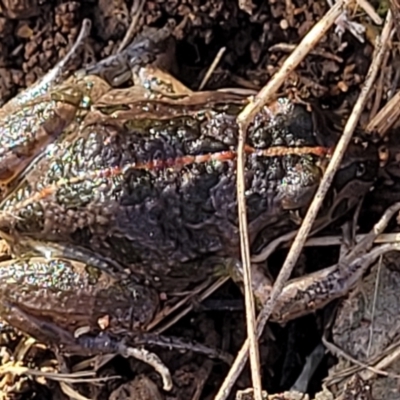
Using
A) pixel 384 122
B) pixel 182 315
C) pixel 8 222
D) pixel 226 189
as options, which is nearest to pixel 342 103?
pixel 384 122

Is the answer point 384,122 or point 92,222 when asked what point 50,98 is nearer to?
point 92,222

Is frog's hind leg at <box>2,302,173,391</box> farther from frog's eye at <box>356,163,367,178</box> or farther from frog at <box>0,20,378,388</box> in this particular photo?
frog's eye at <box>356,163,367,178</box>

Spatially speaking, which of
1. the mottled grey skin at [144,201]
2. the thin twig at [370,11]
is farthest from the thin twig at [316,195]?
the thin twig at [370,11]

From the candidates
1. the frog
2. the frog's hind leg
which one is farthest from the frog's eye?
the frog's hind leg

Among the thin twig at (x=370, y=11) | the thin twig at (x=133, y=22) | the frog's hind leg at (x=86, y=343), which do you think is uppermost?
the thin twig at (x=370, y=11)

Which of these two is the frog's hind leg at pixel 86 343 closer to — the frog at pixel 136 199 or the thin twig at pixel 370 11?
the frog at pixel 136 199

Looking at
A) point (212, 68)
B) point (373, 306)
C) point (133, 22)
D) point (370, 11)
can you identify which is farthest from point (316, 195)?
point (133, 22)

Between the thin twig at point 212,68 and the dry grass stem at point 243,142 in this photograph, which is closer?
the dry grass stem at point 243,142

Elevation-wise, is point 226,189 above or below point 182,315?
above
